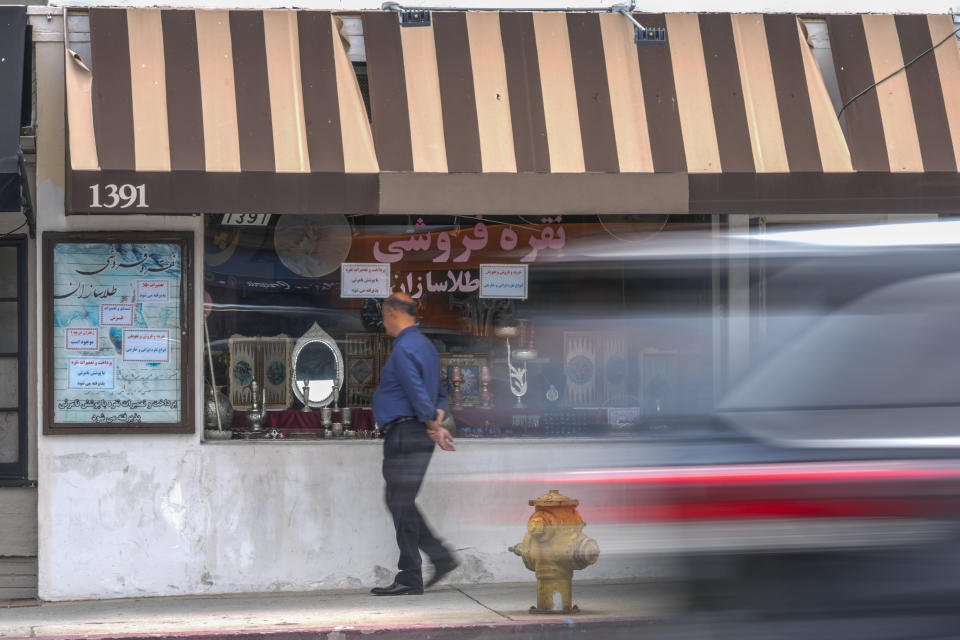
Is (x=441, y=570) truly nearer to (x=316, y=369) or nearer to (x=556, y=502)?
(x=556, y=502)

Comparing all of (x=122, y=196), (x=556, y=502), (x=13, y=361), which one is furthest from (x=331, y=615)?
(x=13, y=361)

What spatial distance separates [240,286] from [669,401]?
11.2ft

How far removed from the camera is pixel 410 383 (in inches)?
309

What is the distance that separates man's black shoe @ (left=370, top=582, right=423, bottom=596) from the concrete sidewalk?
0.05 m

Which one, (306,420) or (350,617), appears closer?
A: (350,617)

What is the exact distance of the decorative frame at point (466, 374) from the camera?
8.97m

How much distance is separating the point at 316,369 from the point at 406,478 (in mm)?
1426

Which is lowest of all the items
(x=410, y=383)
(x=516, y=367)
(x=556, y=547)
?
(x=556, y=547)

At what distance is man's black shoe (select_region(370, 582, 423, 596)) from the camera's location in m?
8.12

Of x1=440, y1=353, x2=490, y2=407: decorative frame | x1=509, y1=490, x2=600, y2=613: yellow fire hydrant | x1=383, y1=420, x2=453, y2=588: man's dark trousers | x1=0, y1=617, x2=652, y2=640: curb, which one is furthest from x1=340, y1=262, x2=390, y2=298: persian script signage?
x1=0, y1=617, x2=652, y2=640: curb

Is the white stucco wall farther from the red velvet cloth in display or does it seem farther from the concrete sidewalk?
the red velvet cloth in display

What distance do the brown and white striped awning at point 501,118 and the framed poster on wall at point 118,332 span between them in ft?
2.47

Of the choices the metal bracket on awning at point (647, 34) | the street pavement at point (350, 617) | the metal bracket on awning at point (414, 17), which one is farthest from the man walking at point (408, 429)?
the metal bracket on awning at point (647, 34)

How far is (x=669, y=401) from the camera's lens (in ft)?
30.0
